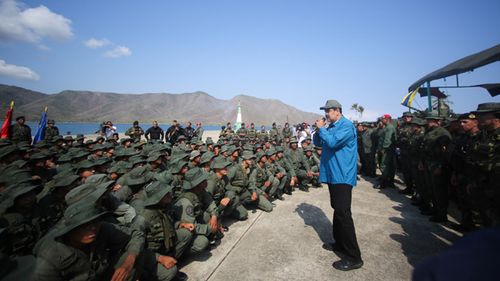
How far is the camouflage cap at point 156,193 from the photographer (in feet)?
10.7

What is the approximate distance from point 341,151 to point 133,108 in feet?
588

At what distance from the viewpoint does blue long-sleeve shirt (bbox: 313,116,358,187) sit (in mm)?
3562

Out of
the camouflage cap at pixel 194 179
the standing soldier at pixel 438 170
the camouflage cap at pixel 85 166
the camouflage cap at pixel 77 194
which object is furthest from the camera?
the camouflage cap at pixel 85 166

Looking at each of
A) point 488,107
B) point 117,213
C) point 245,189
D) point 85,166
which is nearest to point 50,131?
point 85,166

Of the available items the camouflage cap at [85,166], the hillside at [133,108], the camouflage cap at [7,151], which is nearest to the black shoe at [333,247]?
the camouflage cap at [85,166]

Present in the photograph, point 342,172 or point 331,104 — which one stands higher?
point 331,104

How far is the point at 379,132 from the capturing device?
336 inches

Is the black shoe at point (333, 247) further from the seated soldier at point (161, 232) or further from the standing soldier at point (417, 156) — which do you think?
the standing soldier at point (417, 156)

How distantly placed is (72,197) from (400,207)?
647 centimetres

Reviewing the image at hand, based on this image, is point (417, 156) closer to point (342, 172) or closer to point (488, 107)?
point (488, 107)

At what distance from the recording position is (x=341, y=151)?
3686 millimetres

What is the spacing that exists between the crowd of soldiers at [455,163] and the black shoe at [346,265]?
5.65ft

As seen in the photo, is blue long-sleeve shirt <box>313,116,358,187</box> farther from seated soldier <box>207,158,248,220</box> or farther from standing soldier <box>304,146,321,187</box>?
standing soldier <box>304,146,321,187</box>

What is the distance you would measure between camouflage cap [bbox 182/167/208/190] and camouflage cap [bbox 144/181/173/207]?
0.64 metres
